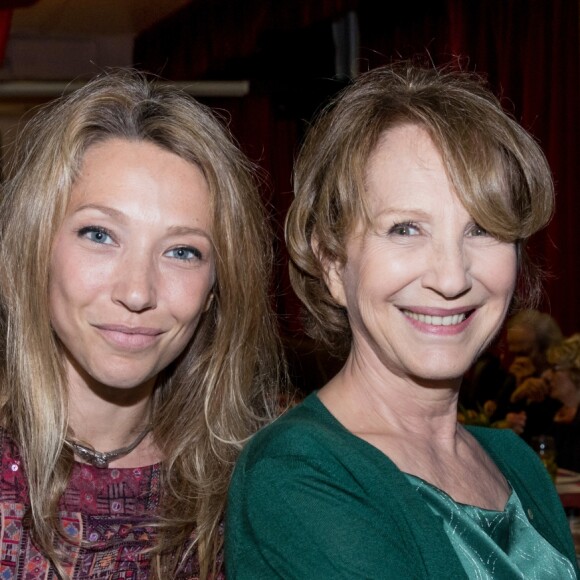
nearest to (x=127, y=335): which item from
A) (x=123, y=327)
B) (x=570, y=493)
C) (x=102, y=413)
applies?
(x=123, y=327)

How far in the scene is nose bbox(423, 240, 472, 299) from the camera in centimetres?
143

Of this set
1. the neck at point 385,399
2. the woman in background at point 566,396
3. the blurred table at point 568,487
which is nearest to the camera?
the neck at point 385,399

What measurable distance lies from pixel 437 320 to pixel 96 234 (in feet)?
2.05

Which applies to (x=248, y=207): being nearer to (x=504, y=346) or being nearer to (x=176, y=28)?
(x=504, y=346)

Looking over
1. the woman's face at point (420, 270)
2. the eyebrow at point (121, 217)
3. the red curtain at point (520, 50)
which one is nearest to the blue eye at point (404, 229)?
the woman's face at point (420, 270)

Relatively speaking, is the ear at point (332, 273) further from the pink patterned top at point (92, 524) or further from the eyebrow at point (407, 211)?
the pink patterned top at point (92, 524)

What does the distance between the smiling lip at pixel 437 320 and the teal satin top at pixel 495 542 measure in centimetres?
20

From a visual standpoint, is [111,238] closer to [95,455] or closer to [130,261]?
[130,261]

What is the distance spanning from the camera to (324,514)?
1.30 meters

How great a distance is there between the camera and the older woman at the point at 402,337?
1337 millimetres

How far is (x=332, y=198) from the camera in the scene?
154cm

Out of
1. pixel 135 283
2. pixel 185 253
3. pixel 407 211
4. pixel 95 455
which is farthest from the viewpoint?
pixel 95 455

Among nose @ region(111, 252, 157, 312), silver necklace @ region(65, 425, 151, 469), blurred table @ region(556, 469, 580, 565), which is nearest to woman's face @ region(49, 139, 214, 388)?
nose @ region(111, 252, 157, 312)

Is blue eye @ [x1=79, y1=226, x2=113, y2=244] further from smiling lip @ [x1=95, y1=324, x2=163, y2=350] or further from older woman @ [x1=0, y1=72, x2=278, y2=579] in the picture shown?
smiling lip @ [x1=95, y1=324, x2=163, y2=350]
